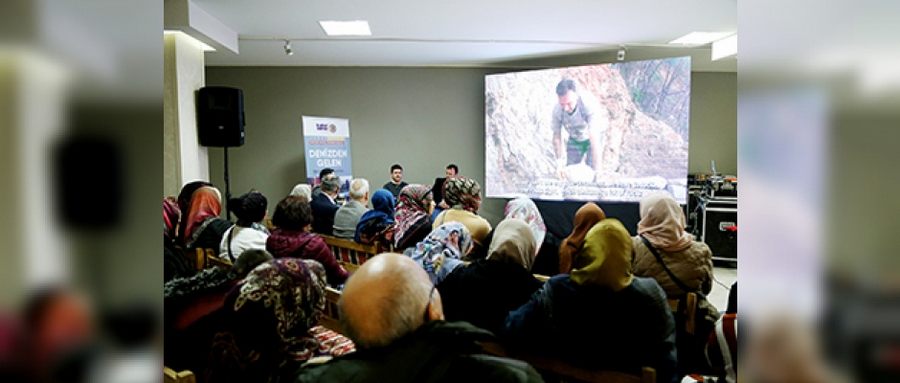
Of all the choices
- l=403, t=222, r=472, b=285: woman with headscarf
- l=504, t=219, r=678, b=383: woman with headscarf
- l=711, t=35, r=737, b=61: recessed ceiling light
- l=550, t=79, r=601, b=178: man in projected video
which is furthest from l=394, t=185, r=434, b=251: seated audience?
l=711, t=35, r=737, b=61: recessed ceiling light

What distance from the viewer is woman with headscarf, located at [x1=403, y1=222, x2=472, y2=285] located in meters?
2.17

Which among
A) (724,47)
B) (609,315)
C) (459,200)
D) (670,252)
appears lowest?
(609,315)

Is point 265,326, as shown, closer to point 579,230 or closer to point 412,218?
point 579,230

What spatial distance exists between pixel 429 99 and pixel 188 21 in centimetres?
391

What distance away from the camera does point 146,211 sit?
0.28 meters

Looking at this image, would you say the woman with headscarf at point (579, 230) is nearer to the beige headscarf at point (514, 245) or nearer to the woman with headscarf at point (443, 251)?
the beige headscarf at point (514, 245)

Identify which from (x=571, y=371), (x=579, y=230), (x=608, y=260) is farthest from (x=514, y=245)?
(x=579, y=230)

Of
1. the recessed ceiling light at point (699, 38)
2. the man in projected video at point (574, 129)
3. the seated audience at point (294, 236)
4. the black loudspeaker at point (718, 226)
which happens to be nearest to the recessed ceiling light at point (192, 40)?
the seated audience at point (294, 236)

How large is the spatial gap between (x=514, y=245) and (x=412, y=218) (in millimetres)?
1539

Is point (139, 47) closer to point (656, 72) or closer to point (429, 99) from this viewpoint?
point (656, 72)

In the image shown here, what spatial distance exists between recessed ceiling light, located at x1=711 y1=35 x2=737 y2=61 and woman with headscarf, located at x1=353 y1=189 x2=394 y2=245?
14.3 ft

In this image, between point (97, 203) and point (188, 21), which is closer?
point (97, 203)

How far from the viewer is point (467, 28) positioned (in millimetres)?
5508

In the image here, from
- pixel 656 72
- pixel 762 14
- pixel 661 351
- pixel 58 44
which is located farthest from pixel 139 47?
Answer: pixel 656 72
